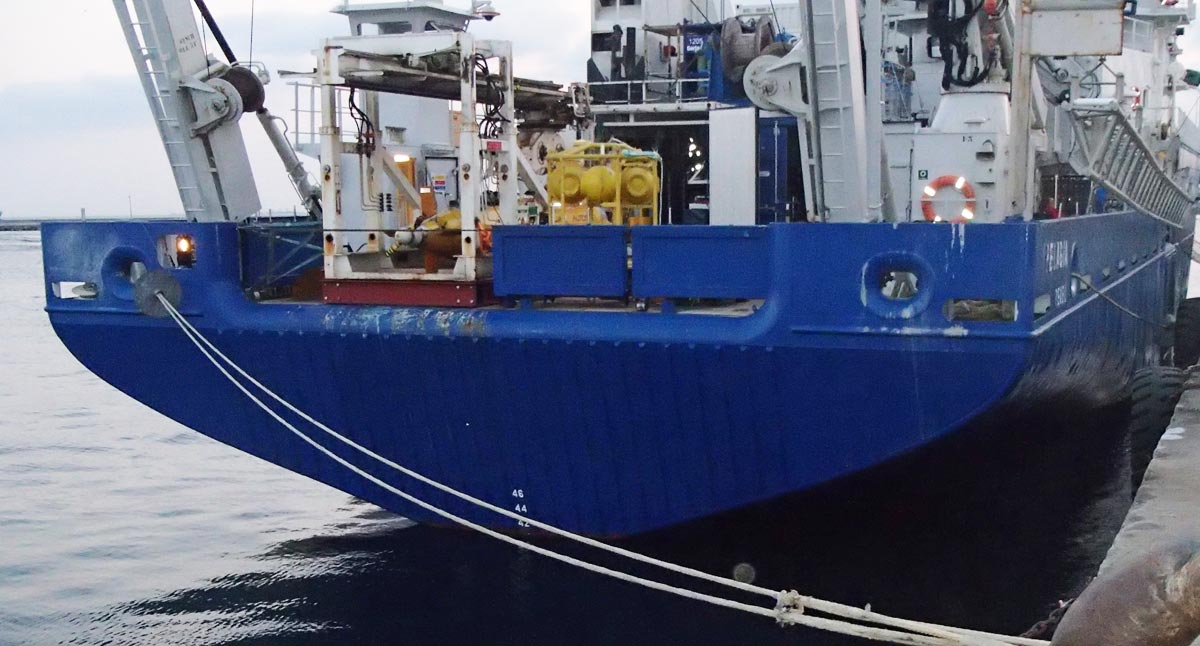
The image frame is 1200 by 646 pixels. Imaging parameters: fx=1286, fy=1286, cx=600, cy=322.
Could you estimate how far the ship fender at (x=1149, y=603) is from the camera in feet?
11.4

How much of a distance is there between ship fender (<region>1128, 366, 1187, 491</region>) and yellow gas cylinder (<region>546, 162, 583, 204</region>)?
15.2 ft

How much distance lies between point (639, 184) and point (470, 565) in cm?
299

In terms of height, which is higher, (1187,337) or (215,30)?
(215,30)

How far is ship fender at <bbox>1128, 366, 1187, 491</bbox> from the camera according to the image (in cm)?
984

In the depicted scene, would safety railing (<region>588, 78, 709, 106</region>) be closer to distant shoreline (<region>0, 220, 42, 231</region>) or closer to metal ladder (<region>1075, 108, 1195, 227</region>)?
metal ladder (<region>1075, 108, 1195, 227</region>)

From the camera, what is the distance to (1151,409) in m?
10.1

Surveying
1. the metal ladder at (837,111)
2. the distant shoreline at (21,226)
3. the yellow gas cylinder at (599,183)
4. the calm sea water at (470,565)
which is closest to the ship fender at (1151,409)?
the calm sea water at (470,565)

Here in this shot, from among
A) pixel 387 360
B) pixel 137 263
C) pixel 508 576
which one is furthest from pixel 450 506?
pixel 137 263

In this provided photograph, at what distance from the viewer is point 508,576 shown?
9.03 m

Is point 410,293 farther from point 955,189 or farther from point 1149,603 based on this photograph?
point 1149,603

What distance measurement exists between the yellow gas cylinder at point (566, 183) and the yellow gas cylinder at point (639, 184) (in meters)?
0.30

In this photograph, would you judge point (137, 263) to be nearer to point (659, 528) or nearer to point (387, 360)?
point (387, 360)

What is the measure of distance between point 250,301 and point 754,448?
3.63m

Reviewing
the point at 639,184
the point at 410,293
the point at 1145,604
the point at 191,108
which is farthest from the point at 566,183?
the point at 1145,604
